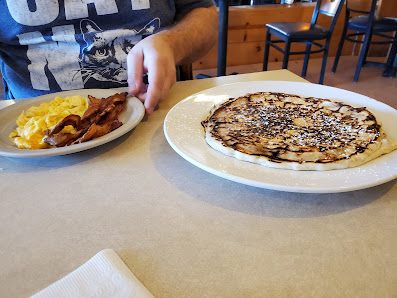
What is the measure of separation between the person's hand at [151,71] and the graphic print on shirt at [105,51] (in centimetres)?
22

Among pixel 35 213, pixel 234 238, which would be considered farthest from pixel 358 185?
pixel 35 213

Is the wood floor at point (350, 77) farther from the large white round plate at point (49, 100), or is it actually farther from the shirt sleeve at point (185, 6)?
the large white round plate at point (49, 100)

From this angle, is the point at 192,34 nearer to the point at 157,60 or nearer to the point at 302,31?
the point at 157,60

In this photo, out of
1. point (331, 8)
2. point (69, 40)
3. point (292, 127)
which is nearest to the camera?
point (292, 127)

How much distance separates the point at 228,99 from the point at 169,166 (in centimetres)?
36

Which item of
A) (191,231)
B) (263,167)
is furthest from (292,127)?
(191,231)

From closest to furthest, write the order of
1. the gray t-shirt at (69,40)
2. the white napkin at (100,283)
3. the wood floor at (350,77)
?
the white napkin at (100,283) → the gray t-shirt at (69,40) → the wood floor at (350,77)

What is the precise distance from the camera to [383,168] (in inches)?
24.9

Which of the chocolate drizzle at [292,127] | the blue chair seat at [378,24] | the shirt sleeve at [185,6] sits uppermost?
the shirt sleeve at [185,6]

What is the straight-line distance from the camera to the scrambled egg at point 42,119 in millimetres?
796

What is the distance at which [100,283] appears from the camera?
48 centimetres

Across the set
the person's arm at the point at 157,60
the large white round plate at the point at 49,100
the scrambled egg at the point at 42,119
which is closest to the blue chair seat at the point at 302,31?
the person's arm at the point at 157,60

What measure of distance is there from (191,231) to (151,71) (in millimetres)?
604

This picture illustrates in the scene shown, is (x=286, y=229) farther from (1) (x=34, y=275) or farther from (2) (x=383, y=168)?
(1) (x=34, y=275)
